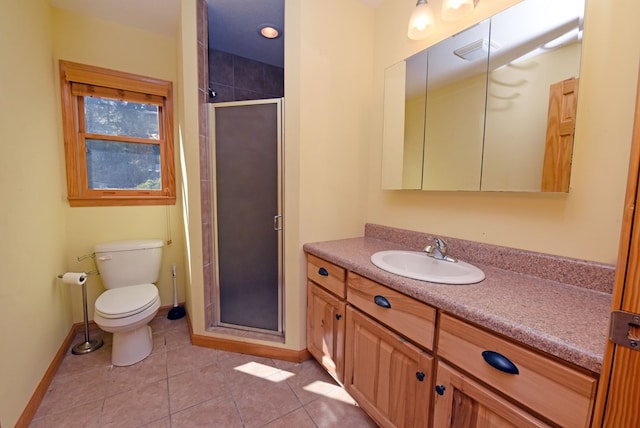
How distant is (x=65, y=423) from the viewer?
1346 millimetres

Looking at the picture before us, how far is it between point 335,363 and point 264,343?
0.61 meters

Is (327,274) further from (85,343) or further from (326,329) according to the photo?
(85,343)

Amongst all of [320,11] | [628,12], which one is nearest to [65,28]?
[320,11]

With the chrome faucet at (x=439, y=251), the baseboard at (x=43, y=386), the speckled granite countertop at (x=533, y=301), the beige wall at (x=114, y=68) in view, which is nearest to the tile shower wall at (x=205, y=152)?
the beige wall at (x=114, y=68)

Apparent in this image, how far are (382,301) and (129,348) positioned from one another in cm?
178

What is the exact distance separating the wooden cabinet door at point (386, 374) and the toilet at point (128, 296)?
1.40 metres

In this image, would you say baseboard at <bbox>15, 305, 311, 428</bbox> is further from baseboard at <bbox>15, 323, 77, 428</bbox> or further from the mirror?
the mirror

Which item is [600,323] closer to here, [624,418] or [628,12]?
[624,418]

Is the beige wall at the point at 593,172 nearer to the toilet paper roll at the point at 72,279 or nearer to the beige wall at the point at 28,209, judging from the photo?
the beige wall at the point at 28,209

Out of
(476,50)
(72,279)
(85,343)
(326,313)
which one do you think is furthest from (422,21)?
(85,343)

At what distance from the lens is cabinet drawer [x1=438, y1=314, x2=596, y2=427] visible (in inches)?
25.3

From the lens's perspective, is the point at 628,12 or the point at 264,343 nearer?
the point at 628,12

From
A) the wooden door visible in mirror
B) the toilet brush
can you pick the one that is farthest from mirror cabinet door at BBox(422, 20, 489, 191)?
the toilet brush

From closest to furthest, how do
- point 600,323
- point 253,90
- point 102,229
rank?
point 600,323, point 102,229, point 253,90
